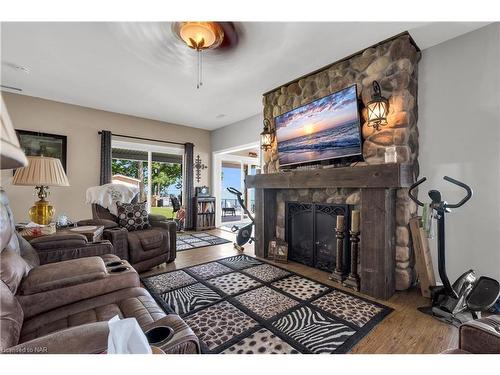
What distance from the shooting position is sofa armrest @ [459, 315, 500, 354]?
91cm

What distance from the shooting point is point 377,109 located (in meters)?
2.25

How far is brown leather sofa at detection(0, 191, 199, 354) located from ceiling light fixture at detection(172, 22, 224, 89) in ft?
6.33

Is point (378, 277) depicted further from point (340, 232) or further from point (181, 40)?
point (181, 40)

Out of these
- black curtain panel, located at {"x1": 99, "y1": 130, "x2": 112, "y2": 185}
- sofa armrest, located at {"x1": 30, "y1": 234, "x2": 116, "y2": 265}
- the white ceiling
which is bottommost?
sofa armrest, located at {"x1": 30, "y1": 234, "x2": 116, "y2": 265}

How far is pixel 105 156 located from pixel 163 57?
277 centimetres

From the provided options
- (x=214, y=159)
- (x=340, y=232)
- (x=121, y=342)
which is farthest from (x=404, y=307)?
(x=214, y=159)

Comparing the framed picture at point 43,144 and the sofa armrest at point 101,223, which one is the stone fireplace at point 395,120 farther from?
the framed picture at point 43,144

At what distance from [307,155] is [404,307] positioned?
1851 millimetres

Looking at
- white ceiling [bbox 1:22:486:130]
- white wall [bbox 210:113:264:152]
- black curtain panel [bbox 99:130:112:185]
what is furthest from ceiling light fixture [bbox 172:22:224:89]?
black curtain panel [bbox 99:130:112:185]

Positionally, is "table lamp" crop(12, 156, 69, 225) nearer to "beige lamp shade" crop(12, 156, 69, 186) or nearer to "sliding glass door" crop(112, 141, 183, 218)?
"beige lamp shade" crop(12, 156, 69, 186)

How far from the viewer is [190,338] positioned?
90 cm

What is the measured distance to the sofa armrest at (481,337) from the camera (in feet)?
2.97

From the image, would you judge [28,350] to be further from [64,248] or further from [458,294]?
[458,294]

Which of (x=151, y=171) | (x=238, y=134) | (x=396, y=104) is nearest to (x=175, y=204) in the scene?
(x=151, y=171)
